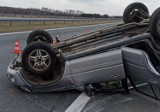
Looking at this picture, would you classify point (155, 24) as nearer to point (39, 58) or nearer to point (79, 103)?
point (79, 103)

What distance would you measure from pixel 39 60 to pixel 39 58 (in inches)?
1.5

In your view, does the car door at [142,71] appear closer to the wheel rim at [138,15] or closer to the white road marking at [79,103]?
the white road marking at [79,103]

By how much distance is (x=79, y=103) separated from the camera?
438 centimetres

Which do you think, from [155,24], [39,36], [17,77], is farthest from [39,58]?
[39,36]

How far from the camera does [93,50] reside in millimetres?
4531

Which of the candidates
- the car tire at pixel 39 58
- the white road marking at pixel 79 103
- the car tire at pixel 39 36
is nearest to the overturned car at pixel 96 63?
the car tire at pixel 39 58

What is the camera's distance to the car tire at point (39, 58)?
187 inches

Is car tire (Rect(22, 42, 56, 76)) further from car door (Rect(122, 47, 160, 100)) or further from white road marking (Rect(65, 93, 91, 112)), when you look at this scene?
car door (Rect(122, 47, 160, 100))

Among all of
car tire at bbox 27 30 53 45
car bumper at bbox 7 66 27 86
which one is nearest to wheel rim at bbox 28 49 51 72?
car bumper at bbox 7 66 27 86

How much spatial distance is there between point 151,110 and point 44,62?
1.89 m

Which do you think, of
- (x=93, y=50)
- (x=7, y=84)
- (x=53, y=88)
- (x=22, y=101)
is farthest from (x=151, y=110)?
(x=7, y=84)

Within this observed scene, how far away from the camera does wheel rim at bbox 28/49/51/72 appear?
188 inches

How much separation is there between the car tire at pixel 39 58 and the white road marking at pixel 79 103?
0.68m

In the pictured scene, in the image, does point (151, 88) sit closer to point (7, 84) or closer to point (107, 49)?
point (107, 49)
